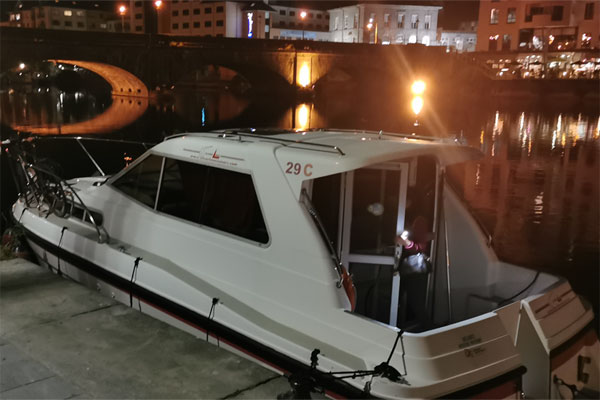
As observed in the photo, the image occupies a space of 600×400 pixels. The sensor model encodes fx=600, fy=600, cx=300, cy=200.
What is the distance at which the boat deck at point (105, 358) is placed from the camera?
13.9ft

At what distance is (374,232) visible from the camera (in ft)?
16.9

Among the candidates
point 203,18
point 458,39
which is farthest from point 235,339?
point 458,39

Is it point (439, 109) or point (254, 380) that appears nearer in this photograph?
point (254, 380)

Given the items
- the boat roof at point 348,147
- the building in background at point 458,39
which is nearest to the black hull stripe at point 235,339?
the boat roof at point 348,147

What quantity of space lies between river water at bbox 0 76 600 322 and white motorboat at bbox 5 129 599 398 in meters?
1.26

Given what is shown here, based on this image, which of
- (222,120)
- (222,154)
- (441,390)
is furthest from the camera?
(222,120)

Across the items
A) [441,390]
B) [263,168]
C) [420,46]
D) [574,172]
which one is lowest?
[574,172]

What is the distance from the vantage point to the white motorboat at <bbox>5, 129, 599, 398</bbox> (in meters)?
4.17

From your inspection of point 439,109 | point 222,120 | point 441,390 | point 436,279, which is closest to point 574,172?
point 436,279

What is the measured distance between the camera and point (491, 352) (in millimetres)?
4191

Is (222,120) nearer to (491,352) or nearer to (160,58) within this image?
(160,58)

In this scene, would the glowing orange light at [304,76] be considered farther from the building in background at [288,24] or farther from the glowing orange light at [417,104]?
the glowing orange light at [417,104]

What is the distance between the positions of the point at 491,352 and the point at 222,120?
38.5 meters

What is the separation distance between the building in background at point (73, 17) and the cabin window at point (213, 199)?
117 meters
